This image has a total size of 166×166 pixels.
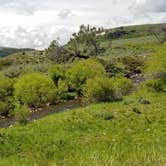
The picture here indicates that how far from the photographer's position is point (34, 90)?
6638 centimetres

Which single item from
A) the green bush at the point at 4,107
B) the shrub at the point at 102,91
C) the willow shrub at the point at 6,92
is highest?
the shrub at the point at 102,91

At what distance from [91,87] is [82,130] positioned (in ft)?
52.9

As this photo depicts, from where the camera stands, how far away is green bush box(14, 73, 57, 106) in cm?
6575

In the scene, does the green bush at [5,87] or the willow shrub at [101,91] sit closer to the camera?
the willow shrub at [101,91]

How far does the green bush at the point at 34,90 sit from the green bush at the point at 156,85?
16525 mm

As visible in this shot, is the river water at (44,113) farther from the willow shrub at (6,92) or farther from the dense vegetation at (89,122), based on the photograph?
the willow shrub at (6,92)

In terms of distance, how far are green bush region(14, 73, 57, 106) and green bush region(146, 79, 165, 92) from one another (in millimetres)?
16525

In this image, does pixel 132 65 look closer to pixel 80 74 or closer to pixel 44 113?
pixel 80 74

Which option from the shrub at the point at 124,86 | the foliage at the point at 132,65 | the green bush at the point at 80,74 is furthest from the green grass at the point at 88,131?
the foliage at the point at 132,65

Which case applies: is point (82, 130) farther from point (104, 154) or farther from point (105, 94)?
point (104, 154)

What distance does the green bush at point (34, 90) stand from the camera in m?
65.8

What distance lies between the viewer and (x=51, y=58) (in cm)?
12531

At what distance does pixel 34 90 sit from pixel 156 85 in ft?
62.9

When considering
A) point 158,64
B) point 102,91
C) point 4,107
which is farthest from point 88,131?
point 4,107
